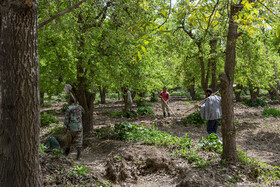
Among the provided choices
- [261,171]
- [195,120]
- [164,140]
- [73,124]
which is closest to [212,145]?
[164,140]

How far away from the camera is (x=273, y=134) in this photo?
9.39 meters

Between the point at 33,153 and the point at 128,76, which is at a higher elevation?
the point at 128,76

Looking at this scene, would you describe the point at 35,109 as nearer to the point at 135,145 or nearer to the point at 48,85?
the point at 135,145

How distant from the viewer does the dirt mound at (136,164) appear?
547 cm

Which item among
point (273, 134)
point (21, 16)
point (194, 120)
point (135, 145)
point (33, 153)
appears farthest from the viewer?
point (194, 120)

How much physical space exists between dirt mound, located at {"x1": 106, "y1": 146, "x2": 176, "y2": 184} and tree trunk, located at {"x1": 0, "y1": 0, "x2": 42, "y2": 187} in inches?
105

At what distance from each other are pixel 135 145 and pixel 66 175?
9.68 ft

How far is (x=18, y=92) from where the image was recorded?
2873mm

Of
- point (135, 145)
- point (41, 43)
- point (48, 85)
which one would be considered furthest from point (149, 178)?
point (41, 43)

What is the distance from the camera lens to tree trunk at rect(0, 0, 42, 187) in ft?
9.32

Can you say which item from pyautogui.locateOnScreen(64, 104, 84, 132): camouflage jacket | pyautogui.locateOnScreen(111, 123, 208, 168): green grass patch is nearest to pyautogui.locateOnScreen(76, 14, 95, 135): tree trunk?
pyautogui.locateOnScreen(111, 123, 208, 168): green grass patch

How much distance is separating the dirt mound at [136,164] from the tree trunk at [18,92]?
8.75ft

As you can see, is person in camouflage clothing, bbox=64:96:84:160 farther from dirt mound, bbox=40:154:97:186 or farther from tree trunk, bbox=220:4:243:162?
tree trunk, bbox=220:4:243:162

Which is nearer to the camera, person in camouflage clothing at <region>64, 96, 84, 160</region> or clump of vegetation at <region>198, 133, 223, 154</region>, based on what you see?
clump of vegetation at <region>198, 133, 223, 154</region>
